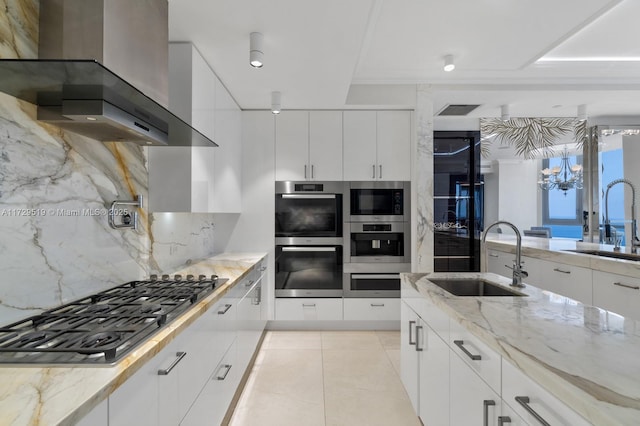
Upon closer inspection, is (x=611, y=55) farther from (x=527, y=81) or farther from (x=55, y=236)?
(x=55, y=236)

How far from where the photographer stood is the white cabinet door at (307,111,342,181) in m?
3.50

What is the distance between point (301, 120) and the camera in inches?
138

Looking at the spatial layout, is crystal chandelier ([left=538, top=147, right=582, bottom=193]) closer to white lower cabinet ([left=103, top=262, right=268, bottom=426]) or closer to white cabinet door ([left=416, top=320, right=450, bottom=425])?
white cabinet door ([left=416, top=320, right=450, bottom=425])

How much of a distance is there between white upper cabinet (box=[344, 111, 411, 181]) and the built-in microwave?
0.43ft

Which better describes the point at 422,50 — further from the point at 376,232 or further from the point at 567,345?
the point at 567,345

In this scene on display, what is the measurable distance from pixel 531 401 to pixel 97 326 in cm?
144

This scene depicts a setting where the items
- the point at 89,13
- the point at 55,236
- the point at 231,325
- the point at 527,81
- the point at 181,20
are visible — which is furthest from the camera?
the point at 527,81

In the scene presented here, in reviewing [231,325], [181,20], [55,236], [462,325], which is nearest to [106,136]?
[55,236]

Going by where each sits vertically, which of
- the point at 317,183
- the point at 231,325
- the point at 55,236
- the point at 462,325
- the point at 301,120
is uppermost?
the point at 301,120

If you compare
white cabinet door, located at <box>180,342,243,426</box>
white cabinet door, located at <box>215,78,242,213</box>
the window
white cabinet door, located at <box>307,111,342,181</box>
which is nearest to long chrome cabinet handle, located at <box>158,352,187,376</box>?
white cabinet door, located at <box>180,342,243,426</box>

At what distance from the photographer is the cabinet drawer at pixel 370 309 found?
3510 millimetres

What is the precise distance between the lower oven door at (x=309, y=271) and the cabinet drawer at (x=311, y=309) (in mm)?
Result: 66

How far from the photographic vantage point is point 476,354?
47.1 inches

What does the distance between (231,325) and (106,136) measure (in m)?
1.28
